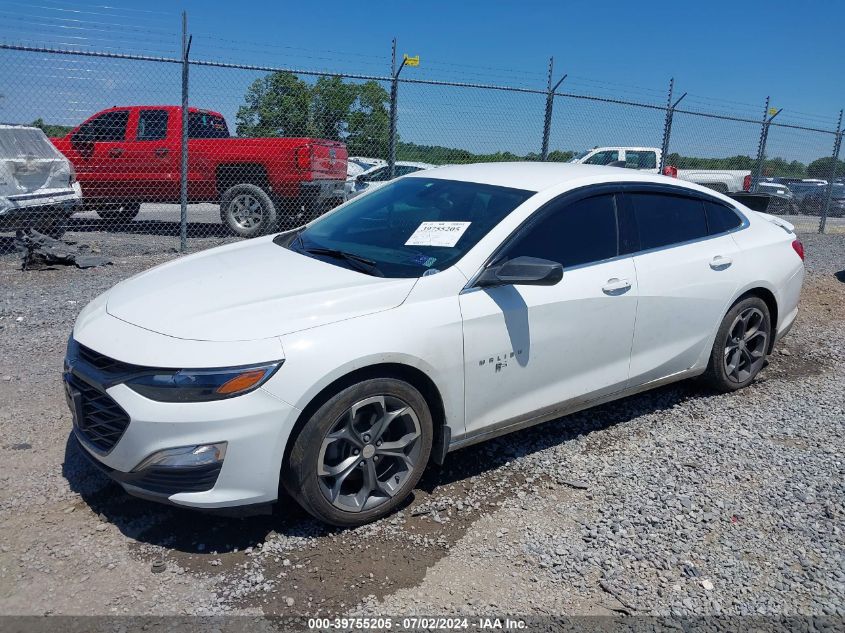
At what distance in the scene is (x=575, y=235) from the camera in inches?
150

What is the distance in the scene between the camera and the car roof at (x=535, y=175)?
389 cm

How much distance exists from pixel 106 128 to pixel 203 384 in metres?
9.58

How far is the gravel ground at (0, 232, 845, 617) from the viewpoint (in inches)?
105

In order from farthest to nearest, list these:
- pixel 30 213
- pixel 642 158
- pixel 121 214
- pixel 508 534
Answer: pixel 642 158
pixel 121 214
pixel 30 213
pixel 508 534

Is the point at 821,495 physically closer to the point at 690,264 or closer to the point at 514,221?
the point at 690,264

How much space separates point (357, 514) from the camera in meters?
3.07

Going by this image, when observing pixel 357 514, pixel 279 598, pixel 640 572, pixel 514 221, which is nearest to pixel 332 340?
pixel 357 514

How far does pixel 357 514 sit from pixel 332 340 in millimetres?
829

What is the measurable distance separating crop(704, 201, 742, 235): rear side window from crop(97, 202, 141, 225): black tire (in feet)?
32.6

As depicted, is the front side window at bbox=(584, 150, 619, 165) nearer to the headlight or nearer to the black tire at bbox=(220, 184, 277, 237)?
the black tire at bbox=(220, 184, 277, 237)

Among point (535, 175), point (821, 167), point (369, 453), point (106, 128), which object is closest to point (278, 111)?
point (106, 128)

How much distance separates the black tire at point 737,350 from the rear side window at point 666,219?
634mm

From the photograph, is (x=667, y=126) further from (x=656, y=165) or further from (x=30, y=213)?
(x=30, y=213)

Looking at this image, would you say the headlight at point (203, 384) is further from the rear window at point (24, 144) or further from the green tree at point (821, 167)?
the green tree at point (821, 167)
